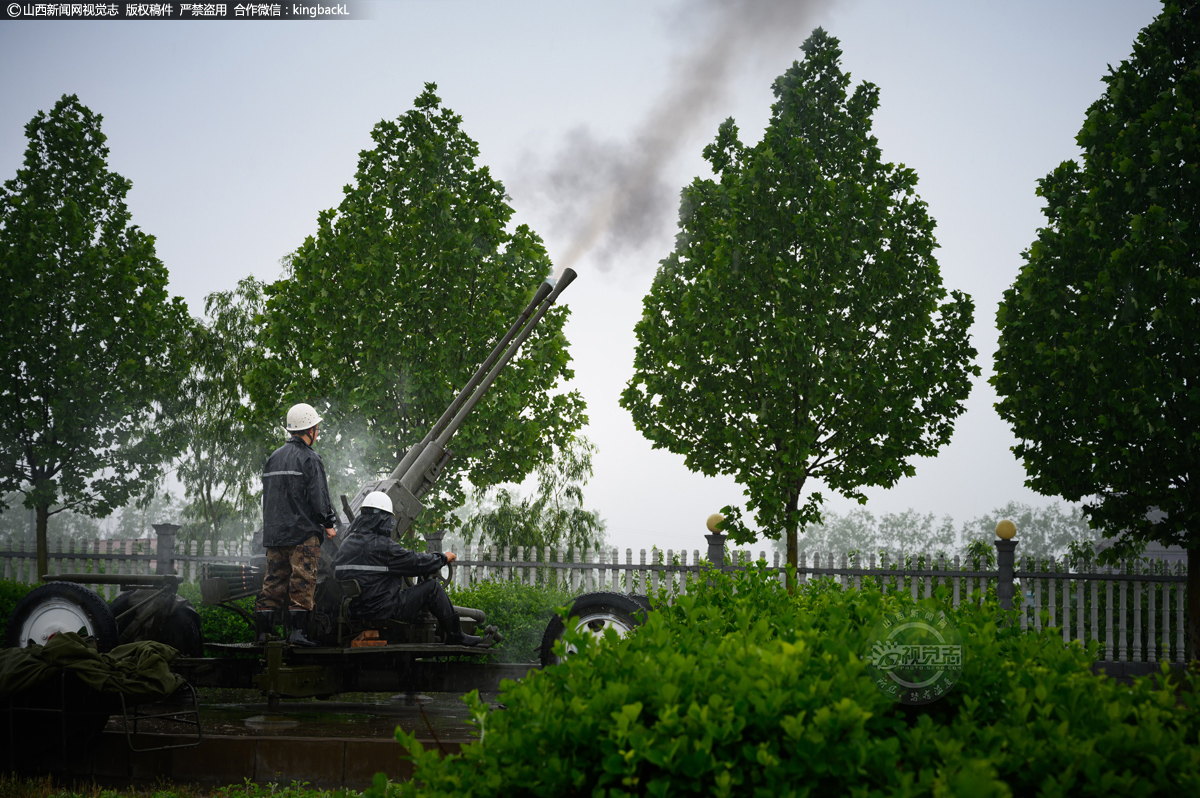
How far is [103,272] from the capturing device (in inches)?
770

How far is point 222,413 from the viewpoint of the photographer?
28.2 metres

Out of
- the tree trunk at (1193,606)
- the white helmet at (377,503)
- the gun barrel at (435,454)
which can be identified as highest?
the gun barrel at (435,454)

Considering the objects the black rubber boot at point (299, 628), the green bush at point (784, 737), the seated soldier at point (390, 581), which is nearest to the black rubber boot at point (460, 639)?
the seated soldier at point (390, 581)

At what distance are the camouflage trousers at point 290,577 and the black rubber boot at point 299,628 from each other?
66mm

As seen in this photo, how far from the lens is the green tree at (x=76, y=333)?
19.0 m

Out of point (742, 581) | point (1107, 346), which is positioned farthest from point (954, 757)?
point (1107, 346)

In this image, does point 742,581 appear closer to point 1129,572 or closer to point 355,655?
point 355,655

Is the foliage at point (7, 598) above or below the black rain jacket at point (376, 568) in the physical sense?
below

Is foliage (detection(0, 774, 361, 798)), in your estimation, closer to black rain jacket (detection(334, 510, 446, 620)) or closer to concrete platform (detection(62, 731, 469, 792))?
concrete platform (detection(62, 731, 469, 792))

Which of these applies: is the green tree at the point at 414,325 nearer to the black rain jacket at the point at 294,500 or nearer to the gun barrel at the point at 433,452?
the gun barrel at the point at 433,452

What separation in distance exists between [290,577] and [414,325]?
10918 millimetres

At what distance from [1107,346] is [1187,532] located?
3158mm

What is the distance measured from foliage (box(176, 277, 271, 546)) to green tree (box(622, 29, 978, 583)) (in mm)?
16250

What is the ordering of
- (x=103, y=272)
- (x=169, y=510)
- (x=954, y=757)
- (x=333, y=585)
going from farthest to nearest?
(x=169, y=510) < (x=103, y=272) < (x=333, y=585) < (x=954, y=757)
